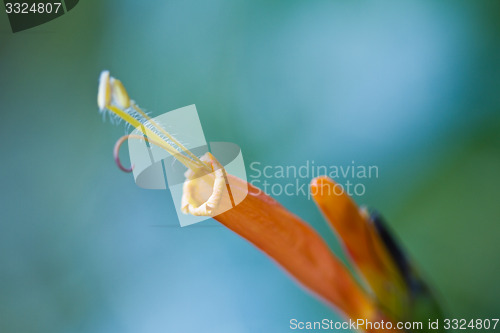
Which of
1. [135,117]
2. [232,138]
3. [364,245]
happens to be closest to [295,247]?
[364,245]

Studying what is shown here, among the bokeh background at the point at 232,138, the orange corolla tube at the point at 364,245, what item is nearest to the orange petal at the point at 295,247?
the orange corolla tube at the point at 364,245

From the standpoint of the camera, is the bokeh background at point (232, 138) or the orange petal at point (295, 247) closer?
the orange petal at point (295, 247)

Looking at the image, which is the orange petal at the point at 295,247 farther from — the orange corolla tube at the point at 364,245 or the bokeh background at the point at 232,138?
the bokeh background at the point at 232,138

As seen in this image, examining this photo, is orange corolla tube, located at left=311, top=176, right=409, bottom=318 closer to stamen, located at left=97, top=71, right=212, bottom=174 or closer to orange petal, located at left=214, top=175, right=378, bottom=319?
orange petal, located at left=214, top=175, right=378, bottom=319

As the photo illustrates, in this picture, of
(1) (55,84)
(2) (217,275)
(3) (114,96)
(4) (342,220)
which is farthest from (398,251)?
(1) (55,84)

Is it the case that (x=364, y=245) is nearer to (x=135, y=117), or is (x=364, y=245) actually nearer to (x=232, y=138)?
(x=135, y=117)

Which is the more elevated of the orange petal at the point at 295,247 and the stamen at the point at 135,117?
the stamen at the point at 135,117

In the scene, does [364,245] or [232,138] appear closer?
[364,245]
